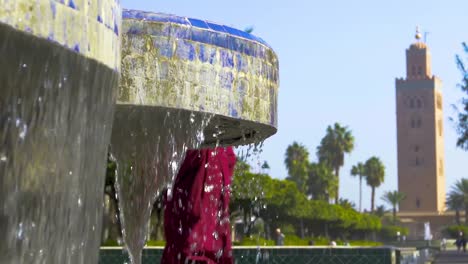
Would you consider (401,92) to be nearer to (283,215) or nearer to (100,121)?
(283,215)

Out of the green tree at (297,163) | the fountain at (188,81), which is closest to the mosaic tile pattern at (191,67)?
the fountain at (188,81)

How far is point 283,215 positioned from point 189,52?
5905 cm

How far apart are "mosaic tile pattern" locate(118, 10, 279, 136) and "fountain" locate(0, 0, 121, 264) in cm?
128

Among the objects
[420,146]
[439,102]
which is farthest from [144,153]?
[439,102]

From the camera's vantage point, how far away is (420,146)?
120 metres

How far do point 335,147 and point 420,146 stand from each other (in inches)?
1639

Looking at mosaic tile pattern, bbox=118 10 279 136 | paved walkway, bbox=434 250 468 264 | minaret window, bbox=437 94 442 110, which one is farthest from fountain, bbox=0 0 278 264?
minaret window, bbox=437 94 442 110

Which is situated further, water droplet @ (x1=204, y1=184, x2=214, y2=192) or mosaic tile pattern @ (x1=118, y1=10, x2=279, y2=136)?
water droplet @ (x1=204, y1=184, x2=214, y2=192)

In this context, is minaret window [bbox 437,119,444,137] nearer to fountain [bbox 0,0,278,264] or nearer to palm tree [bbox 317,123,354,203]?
palm tree [bbox 317,123,354,203]

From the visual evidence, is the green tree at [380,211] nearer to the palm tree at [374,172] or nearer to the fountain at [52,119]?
the palm tree at [374,172]

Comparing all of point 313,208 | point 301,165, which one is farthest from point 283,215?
point 301,165

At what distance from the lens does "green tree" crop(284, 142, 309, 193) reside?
7656 cm

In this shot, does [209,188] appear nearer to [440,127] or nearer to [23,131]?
[23,131]

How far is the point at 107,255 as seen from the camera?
10.1 meters
